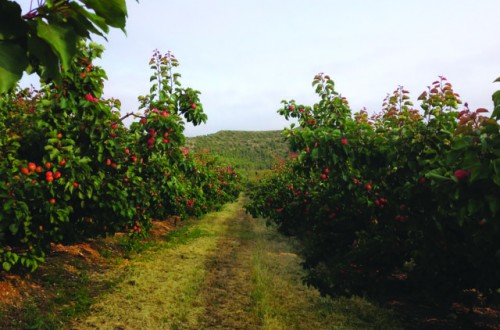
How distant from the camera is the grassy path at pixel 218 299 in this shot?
4.93 m

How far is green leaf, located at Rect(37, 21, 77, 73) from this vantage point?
862 mm

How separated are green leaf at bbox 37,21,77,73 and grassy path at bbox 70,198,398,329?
4.73 meters

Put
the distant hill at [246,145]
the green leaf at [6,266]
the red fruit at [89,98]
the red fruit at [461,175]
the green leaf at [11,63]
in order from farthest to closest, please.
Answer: the distant hill at [246,145], the red fruit at [89,98], the green leaf at [6,266], the red fruit at [461,175], the green leaf at [11,63]

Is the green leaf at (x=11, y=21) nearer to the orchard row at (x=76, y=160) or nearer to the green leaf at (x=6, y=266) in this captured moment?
the orchard row at (x=76, y=160)

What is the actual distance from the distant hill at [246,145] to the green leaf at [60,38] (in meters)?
59.5

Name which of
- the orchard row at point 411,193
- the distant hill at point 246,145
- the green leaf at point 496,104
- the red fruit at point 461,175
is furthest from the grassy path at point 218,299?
the distant hill at point 246,145

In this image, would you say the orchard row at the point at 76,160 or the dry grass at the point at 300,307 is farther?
the dry grass at the point at 300,307

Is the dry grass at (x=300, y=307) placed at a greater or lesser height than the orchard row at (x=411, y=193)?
lesser

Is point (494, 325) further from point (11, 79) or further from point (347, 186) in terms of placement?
point (11, 79)

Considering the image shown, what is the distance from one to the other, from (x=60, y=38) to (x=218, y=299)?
5.83 metres

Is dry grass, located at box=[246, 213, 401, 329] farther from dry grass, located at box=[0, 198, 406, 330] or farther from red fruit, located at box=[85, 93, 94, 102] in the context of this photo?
red fruit, located at box=[85, 93, 94, 102]

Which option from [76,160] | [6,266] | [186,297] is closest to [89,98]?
[76,160]

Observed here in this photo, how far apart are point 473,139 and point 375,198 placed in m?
2.49

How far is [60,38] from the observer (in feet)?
2.91
